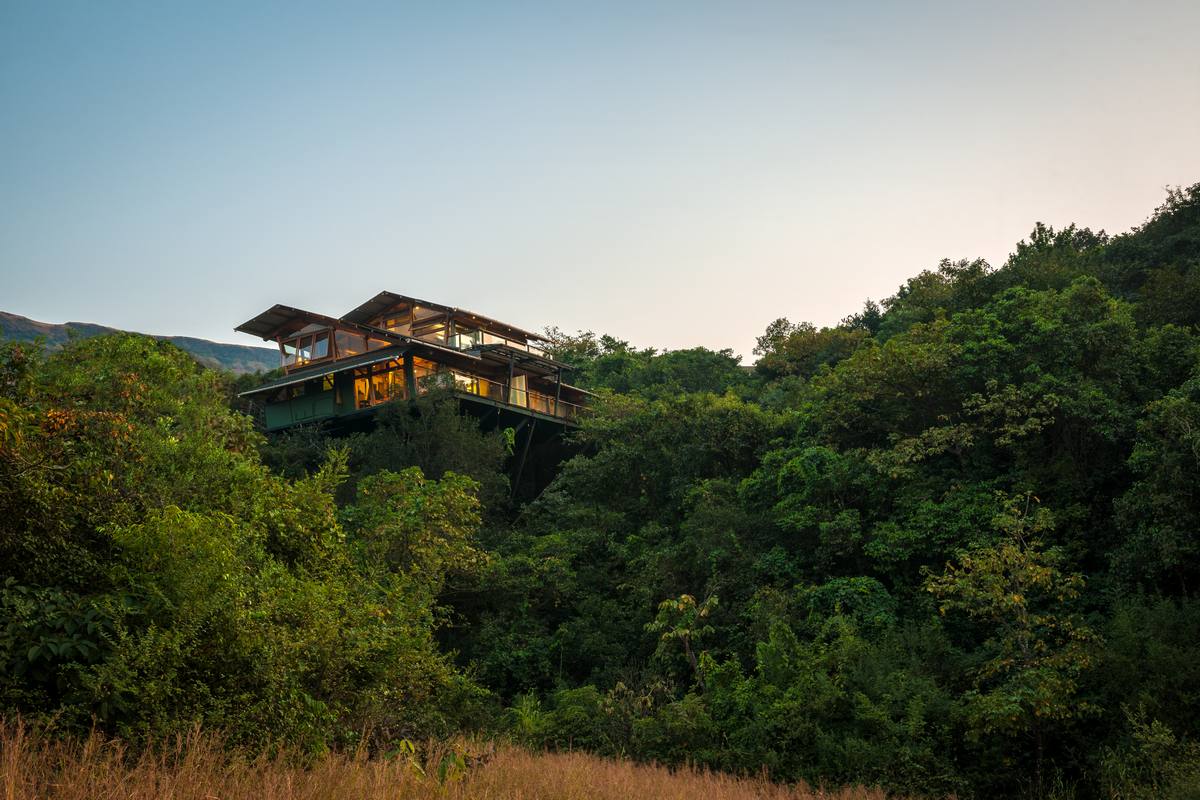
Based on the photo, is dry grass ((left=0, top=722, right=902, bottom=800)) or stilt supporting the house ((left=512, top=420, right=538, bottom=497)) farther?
stilt supporting the house ((left=512, top=420, right=538, bottom=497))

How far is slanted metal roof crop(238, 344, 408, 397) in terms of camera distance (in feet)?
115

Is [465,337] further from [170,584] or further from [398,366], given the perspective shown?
[170,584]

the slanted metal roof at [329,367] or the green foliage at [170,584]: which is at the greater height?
the slanted metal roof at [329,367]

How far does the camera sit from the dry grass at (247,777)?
7.29m

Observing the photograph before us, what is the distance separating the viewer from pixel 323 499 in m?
15.5

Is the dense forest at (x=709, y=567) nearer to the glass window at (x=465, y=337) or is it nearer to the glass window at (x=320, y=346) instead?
the glass window at (x=320, y=346)

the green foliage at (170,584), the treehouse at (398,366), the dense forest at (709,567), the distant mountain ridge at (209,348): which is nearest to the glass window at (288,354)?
the treehouse at (398,366)

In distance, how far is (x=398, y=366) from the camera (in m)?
36.0

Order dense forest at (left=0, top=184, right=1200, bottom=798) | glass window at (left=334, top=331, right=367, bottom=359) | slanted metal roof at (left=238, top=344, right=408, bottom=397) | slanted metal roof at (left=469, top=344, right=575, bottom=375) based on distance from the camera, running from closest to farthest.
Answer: dense forest at (left=0, top=184, right=1200, bottom=798)
slanted metal roof at (left=238, top=344, right=408, bottom=397)
slanted metal roof at (left=469, top=344, right=575, bottom=375)
glass window at (left=334, top=331, right=367, bottom=359)

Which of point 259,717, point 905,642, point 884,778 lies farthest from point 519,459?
point 259,717

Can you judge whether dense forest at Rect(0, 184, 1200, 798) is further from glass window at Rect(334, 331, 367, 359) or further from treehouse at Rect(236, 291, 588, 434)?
glass window at Rect(334, 331, 367, 359)

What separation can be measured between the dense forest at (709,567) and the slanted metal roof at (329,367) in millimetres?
4121

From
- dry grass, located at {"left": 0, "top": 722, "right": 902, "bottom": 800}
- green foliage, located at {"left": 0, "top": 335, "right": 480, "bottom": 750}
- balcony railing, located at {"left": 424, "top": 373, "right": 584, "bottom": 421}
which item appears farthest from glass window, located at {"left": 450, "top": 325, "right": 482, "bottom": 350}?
dry grass, located at {"left": 0, "top": 722, "right": 902, "bottom": 800}

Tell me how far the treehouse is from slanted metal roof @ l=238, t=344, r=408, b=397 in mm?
51
